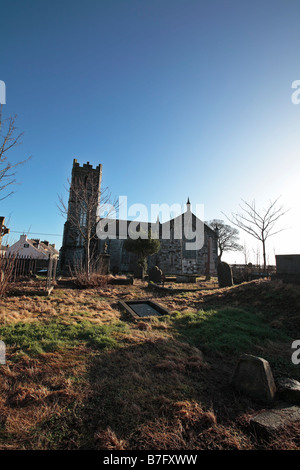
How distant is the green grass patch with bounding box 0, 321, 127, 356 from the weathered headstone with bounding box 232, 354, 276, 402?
Answer: 2079mm

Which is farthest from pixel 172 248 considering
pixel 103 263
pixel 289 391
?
pixel 289 391

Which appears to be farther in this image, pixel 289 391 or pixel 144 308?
pixel 144 308

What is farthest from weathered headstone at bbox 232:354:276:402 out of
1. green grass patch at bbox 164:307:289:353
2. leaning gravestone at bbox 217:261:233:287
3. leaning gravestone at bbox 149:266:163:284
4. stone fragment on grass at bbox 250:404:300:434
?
leaning gravestone at bbox 149:266:163:284

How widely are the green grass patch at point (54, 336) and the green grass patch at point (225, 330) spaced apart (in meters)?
1.61

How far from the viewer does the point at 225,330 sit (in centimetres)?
488

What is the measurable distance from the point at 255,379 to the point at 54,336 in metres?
3.43

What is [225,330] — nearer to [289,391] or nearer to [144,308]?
[289,391]

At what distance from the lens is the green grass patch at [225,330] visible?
4.21 meters

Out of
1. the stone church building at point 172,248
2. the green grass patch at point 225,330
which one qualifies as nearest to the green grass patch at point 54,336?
the green grass patch at point 225,330

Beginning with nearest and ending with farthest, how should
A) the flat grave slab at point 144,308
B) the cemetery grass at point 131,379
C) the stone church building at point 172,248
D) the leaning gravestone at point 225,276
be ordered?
the cemetery grass at point 131,379 < the flat grave slab at point 144,308 < the leaning gravestone at point 225,276 < the stone church building at point 172,248

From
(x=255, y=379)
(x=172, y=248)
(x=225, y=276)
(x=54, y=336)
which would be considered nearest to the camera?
(x=255, y=379)

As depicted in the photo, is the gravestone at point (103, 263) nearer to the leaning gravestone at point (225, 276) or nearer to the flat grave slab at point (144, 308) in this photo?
the flat grave slab at point (144, 308)

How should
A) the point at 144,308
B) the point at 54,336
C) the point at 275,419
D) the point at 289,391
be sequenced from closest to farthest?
the point at 275,419, the point at 289,391, the point at 54,336, the point at 144,308
